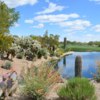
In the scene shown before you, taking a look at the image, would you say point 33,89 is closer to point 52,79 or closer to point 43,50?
point 52,79

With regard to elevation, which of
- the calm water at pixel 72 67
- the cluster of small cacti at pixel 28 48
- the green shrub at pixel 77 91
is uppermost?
the cluster of small cacti at pixel 28 48

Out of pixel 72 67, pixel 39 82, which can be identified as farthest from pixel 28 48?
pixel 39 82

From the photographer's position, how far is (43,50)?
121 ft

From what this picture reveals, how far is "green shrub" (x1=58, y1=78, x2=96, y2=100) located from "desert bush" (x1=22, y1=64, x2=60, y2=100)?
0.43 metres

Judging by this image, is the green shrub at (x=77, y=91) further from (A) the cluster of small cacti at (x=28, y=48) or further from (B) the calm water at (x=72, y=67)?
(A) the cluster of small cacti at (x=28, y=48)

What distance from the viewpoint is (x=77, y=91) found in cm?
880

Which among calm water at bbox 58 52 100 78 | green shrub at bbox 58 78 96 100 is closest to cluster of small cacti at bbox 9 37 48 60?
calm water at bbox 58 52 100 78

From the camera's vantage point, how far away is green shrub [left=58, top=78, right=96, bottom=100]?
8.78m

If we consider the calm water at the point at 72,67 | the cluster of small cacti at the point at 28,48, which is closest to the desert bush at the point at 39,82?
the calm water at the point at 72,67

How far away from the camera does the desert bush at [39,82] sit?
354 inches

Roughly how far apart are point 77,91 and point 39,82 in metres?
1.10

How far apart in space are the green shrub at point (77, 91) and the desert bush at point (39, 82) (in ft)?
1.42

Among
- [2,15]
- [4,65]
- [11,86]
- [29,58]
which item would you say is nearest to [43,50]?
[29,58]

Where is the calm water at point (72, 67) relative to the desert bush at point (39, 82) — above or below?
below
